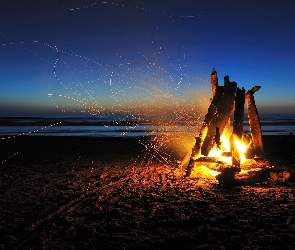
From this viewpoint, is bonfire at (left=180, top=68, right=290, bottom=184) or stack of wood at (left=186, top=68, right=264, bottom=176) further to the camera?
stack of wood at (left=186, top=68, right=264, bottom=176)

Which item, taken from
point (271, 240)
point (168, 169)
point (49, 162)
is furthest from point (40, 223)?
point (49, 162)

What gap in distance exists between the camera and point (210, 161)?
9.39 m

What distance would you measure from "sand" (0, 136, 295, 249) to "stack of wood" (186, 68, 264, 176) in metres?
1.23

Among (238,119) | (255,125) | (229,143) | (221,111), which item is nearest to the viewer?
(238,119)

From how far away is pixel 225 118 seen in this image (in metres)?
9.59

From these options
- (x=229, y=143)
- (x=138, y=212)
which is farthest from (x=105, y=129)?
(x=138, y=212)

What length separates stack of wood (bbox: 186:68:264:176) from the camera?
29.9 ft

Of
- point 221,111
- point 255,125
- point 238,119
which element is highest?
point 221,111

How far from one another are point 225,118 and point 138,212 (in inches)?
185

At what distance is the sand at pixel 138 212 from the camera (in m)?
4.92

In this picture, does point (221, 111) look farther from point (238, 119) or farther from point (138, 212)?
point (138, 212)

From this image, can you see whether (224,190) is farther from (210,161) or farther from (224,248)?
(224,248)

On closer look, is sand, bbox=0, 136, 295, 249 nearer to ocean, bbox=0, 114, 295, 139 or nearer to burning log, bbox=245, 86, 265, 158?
burning log, bbox=245, 86, 265, 158

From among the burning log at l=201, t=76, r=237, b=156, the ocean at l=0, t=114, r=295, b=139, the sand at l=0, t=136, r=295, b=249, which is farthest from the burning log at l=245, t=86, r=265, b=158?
the ocean at l=0, t=114, r=295, b=139
